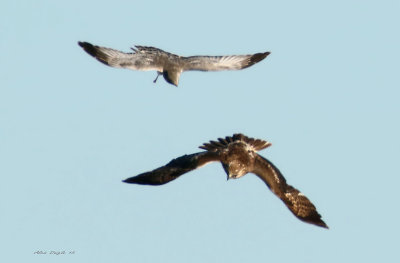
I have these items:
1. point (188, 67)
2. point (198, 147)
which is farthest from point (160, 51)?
point (198, 147)

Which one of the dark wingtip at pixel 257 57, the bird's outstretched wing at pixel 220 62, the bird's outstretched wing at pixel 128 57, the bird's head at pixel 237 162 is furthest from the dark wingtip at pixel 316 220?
the bird's outstretched wing at pixel 128 57

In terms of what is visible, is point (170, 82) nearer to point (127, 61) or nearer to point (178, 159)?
point (127, 61)

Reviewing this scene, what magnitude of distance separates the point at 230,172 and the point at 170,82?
397 centimetres

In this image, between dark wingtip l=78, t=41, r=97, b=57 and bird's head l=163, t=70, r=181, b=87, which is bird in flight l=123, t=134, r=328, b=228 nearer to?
bird's head l=163, t=70, r=181, b=87

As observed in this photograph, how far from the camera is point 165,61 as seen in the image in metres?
26.6

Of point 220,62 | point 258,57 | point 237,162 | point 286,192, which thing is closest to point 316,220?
point 286,192

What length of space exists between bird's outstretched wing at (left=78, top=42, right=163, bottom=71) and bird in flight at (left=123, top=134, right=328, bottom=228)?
331 centimetres

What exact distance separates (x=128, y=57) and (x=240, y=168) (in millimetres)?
4649

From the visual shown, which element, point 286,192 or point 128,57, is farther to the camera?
point 128,57

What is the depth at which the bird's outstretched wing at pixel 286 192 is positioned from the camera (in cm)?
2370

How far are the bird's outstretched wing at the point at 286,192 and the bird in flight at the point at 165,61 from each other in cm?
392

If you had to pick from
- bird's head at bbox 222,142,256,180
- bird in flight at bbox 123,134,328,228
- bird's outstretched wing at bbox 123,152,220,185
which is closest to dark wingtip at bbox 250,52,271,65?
bird in flight at bbox 123,134,328,228

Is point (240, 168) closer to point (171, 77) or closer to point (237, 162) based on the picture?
point (237, 162)

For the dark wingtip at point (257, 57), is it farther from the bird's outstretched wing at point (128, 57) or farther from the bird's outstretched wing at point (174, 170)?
the bird's outstretched wing at point (174, 170)
